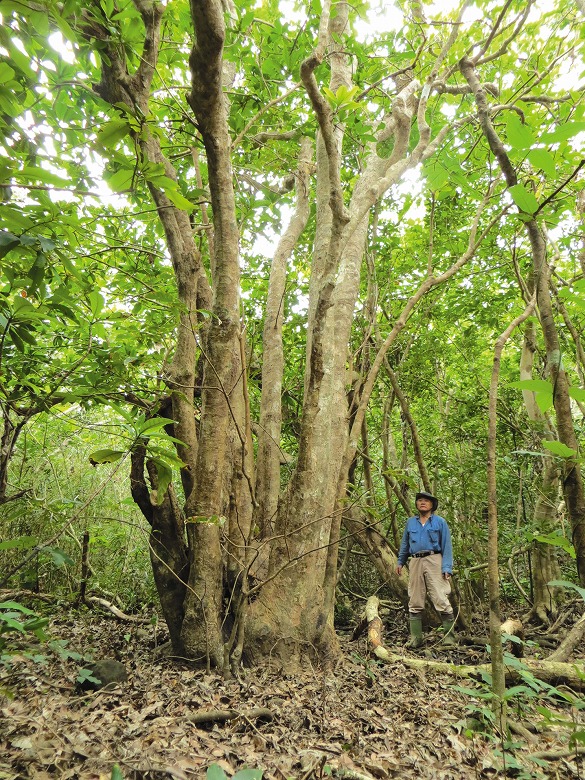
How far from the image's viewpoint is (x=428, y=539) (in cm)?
526

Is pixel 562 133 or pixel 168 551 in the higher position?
pixel 562 133

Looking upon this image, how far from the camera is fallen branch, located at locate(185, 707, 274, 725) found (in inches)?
92.4

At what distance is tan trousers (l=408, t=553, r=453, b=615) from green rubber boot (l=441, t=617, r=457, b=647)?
9 cm

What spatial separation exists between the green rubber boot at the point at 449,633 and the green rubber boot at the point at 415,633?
24cm

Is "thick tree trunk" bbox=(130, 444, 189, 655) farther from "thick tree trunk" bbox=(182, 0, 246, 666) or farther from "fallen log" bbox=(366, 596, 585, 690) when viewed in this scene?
"fallen log" bbox=(366, 596, 585, 690)

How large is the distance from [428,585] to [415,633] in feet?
1.79

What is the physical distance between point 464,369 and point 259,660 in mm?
5792

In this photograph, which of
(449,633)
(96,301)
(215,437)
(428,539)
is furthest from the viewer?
(428,539)

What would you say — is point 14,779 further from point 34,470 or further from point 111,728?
point 34,470

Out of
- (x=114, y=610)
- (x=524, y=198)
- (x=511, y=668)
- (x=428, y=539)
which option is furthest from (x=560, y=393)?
(x=114, y=610)

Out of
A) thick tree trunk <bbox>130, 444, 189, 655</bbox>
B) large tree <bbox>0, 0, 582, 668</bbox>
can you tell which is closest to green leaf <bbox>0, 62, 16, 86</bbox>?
large tree <bbox>0, 0, 582, 668</bbox>

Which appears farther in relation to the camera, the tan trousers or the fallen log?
the tan trousers

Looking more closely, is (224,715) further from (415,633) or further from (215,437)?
(415,633)

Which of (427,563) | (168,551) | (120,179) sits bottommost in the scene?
(427,563)
